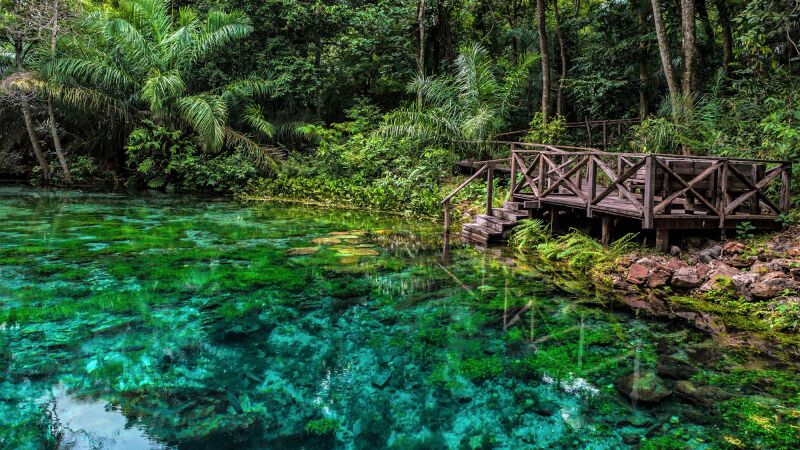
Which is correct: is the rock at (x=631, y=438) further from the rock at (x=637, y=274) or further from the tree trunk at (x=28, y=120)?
the tree trunk at (x=28, y=120)

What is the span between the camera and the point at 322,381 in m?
4.20

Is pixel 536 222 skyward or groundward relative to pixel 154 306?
skyward

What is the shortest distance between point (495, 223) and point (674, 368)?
566cm

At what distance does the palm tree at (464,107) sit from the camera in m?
14.8

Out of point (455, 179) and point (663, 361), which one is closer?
point (663, 361)

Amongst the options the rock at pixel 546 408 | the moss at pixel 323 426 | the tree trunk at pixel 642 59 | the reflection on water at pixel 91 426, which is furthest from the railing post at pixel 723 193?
the tree trunk at pixel 642 59

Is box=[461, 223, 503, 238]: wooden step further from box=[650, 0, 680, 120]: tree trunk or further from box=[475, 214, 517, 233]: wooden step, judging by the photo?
box=[650, 0, 680, 120]: tree trunk

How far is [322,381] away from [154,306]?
2802 mm

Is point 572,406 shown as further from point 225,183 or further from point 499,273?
point 225,183

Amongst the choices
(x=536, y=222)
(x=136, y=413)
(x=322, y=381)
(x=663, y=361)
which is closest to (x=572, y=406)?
(x=663, y=361)

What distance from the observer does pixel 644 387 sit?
4102 mm

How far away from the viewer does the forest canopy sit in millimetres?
15312

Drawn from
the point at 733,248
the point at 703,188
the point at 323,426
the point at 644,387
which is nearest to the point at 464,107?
the point at 703,188

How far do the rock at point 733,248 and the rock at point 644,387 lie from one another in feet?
10.9
